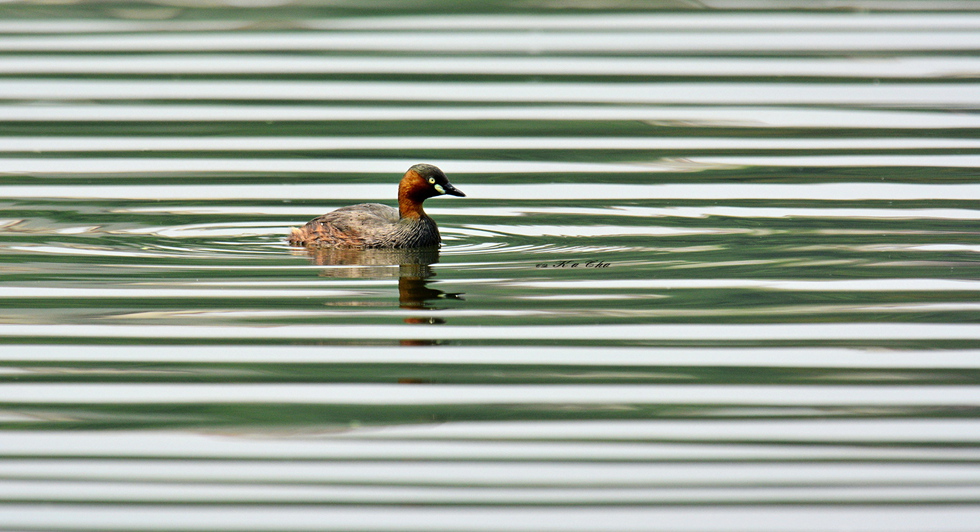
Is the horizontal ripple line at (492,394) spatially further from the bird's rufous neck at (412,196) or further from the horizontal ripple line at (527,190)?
the horizontal ripple line at (527,190)

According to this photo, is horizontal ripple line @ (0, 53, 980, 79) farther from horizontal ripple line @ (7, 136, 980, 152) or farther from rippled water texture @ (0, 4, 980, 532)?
horizontal ripple line @ (7, 136, 980, 152)

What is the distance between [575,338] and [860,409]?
1.64 m

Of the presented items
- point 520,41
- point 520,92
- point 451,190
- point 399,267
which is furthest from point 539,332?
point 520,41

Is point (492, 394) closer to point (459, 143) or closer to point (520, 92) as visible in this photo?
point (459, 143)

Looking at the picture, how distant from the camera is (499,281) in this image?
9031mm

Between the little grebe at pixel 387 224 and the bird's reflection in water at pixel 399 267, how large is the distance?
0.25 ft

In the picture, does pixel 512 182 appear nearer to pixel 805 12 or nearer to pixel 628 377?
pixel 628 377

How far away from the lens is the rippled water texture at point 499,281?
19.6 feet

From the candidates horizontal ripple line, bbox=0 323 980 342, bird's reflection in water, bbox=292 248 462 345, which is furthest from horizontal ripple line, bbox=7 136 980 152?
horizontal ripple line, bbox=0 323 980 342

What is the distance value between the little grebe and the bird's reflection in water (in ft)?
0.25

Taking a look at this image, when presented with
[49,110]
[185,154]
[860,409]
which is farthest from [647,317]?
[49,110]

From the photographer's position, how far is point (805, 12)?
1923cm

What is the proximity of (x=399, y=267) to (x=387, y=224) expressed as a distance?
1.00 metres

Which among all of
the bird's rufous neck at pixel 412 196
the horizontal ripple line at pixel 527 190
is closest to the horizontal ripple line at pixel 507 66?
the horizontal ripple line at pixel 527 190
